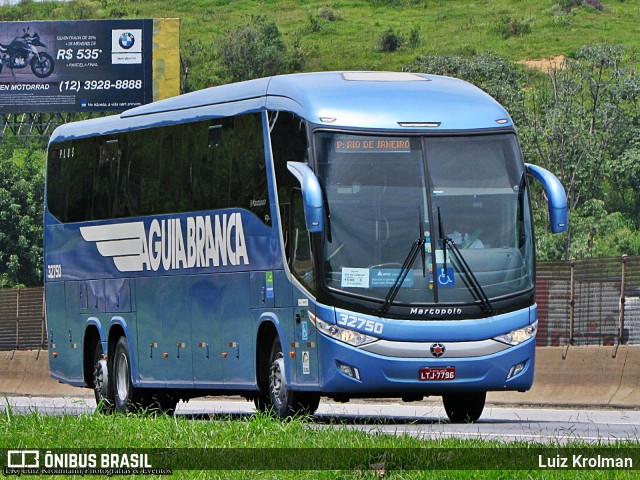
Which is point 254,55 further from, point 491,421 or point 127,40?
point 491,421

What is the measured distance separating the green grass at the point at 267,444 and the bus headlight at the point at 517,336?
111 inches

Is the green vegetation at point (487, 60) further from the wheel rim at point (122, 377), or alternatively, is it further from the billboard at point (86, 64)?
the wheel rim at point (122, 377)

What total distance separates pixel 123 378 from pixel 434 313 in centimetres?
683

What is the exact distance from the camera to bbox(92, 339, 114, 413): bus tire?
2228cm

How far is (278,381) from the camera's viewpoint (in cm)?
1761

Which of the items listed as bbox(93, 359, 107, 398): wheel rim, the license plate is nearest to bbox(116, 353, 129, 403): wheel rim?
bbox(93, 359, 107, 398): wheel rim

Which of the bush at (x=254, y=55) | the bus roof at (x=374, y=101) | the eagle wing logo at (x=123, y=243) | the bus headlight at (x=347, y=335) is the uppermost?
the bush at (x=254, y=55)

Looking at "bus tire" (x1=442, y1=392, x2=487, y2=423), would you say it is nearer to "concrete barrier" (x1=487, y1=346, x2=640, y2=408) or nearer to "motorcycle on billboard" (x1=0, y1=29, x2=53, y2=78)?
"concrete barrier" (x1=487, y1=346, x2=640, y2=408)

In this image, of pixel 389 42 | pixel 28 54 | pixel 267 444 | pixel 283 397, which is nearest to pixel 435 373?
pixel 283 397

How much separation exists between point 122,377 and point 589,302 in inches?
257

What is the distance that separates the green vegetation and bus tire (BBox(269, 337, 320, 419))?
39219mm

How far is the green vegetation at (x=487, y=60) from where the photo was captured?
218 ft

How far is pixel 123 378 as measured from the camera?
22.0 metres

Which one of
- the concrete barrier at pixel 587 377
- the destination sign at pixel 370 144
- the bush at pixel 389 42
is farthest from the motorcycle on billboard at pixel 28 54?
the bush at pixel 389 42
